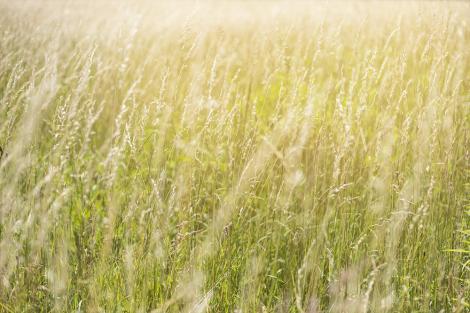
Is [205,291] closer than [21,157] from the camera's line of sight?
Yes

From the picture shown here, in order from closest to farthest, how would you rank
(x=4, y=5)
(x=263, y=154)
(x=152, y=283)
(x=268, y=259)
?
(x=152, y=283), (x=268, y=259), (x=263, y=154), (x=4, y=5)

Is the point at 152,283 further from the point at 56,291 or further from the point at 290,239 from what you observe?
the point at 290,239

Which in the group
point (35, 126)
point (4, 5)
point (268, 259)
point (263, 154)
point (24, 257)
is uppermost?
point (4, 5)

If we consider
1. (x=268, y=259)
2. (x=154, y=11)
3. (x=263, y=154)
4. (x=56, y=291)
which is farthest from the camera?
(x=154, y=11)

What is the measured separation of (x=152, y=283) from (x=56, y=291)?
0.30 meters

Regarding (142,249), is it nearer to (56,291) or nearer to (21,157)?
(56,291)

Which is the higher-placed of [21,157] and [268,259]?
[21,157]

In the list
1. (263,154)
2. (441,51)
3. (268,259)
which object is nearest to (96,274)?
(268,259)

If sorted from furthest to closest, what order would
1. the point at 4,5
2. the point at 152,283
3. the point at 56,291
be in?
the point at 4,5, the point at 152,283, the point at 56,291

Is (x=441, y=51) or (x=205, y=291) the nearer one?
(x=205, y=291)

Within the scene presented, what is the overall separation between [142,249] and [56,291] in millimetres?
288

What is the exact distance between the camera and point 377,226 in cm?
181

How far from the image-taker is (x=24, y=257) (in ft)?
5.65

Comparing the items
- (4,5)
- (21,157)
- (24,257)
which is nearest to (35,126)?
(21,157)
